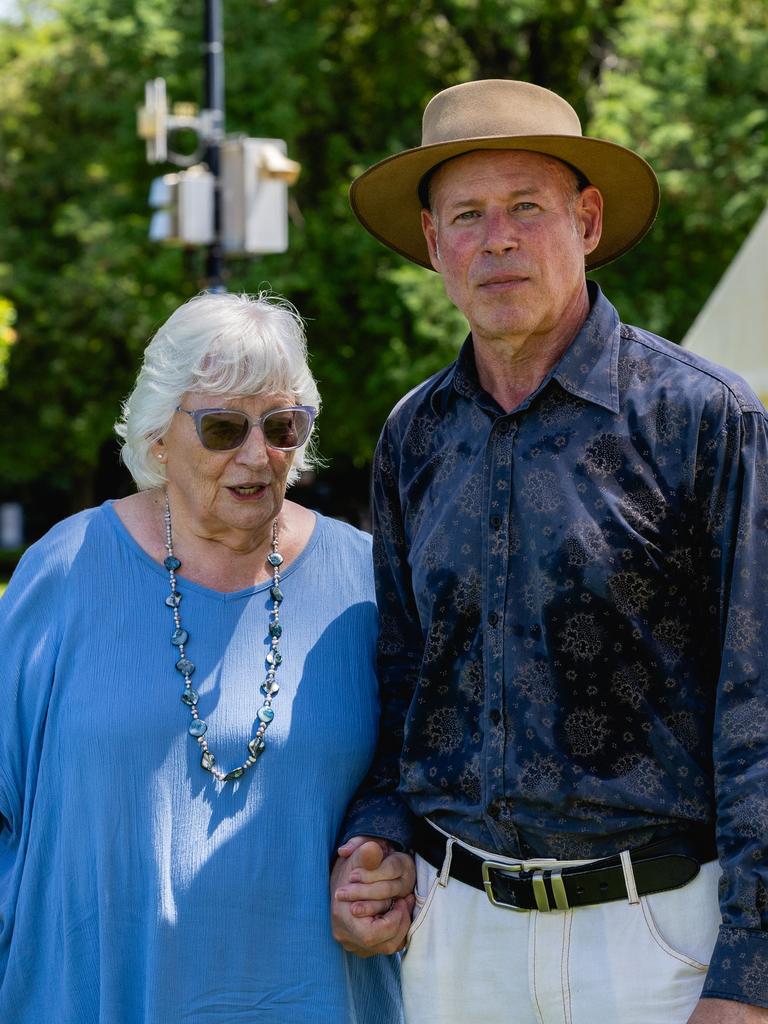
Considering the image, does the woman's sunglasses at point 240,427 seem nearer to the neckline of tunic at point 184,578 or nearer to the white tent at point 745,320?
the neckline of tunic at point 184,578

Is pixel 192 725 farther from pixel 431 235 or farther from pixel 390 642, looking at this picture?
pixel 431 235

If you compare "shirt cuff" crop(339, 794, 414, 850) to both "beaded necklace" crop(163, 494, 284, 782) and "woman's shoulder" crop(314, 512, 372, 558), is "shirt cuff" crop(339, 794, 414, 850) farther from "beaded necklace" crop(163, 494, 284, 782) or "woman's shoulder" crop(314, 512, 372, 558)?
"woman's shoulder" crop(314, 512, 372, 558)

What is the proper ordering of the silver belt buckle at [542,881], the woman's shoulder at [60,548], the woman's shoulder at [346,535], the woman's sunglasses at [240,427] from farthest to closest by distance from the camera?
the woman's shoulder at [346,535] < the woman's shoulder at [60,548] < the woman's sunglasses at [240,427] < the silver belt buckle at [542,881]

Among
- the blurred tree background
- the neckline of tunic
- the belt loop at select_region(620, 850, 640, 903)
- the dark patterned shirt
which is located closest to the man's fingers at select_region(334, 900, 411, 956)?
the dark patterned shirt

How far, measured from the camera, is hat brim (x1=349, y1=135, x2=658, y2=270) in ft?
8.41

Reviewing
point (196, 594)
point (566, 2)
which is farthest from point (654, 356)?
point (566, 2)

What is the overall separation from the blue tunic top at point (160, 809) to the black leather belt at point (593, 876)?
537 millimetres

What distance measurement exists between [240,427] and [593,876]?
3.88 ft

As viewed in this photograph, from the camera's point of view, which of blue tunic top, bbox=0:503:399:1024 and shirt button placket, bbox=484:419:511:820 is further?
blue tunic top, bbox=0:503:399:1024

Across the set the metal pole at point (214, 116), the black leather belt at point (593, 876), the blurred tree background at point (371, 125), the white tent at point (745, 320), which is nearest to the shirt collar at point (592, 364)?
the black leather belt at point (593, 876)

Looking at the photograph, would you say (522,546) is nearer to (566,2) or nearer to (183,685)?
(183,685)

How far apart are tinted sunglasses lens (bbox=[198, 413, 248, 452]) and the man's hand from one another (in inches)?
56.5

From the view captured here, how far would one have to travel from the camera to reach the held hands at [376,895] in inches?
106

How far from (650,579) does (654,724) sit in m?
0.25
